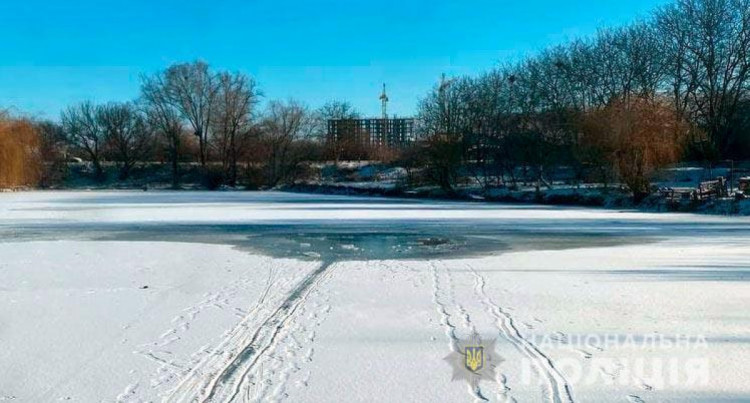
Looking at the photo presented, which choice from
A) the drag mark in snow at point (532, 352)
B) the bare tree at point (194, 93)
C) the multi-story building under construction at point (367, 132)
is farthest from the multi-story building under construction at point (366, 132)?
the drag mark in snow at point (532, 352)

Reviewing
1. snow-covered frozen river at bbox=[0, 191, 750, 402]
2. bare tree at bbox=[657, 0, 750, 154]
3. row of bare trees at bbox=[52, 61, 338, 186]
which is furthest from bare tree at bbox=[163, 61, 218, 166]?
snow-covered frozen river at bbox=[0, 191, 750, 402]

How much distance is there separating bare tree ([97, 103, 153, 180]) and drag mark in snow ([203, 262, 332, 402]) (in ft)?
226

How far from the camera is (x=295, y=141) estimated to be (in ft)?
222

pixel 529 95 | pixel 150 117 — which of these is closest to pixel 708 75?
pixel 529 95

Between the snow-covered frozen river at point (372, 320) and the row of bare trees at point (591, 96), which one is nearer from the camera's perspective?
the snow-covered frozen river at point (372, 320)

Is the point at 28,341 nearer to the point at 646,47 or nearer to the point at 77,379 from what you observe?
the point at 77,379

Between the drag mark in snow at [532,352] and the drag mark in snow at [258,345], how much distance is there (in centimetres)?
215

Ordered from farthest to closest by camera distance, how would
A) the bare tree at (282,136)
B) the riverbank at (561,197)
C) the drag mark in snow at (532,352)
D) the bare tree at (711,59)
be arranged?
the bare tree at (282,136)
the bare tree at (711,59)
the riverbank at (561,197)
the drag mark in snow at (532,352)

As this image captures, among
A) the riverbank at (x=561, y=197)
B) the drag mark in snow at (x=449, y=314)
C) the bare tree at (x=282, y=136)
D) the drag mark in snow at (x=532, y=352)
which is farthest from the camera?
the bare tree at (x=282, y=136)

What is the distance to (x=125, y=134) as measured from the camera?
7362 centimetres

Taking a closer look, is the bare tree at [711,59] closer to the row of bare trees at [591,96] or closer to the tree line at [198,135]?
the row of bare trees at [591,96]

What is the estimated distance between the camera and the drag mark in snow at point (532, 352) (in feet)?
14.7

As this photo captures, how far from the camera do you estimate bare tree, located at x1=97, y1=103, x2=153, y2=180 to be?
72750 mm

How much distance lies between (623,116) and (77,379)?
98.3 feet
